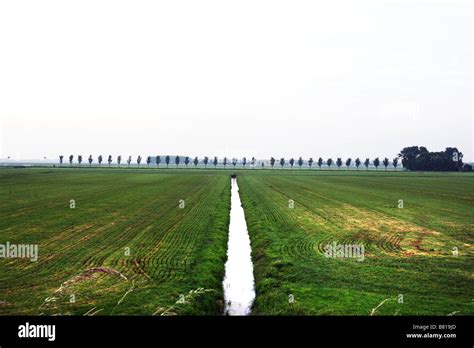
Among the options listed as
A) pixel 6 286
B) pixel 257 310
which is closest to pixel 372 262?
pixel 257 310

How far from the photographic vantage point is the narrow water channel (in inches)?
541

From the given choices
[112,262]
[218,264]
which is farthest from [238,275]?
[112,262]

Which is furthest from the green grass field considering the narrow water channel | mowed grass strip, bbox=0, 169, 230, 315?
the narrow water channel

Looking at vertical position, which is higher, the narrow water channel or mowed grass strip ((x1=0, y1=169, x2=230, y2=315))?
mowed grass strip ((x1=0, y1=169, x2=230, y2=315))

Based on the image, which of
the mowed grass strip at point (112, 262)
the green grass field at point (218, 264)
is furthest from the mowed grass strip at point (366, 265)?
the mowed grass strip at point (112, 262)

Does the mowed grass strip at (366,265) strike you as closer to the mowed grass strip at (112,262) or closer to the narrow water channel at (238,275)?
the narrow water channel at (238,275)

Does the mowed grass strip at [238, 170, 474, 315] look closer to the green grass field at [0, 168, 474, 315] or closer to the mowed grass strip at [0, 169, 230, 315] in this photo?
the green grass field at [0, 168, 474, 315]

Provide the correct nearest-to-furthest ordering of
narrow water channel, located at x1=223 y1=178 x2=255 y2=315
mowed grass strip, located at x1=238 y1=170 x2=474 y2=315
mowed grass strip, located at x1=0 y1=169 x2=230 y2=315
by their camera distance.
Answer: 1. mowed grass strip, located at x1=0 y1=169 x2=230 y2=315
2. mowed grass strip, located at x1=238 y1=170 x2=474 y2=315
3. narrow water channel, located at x1=223 y1=178 x2=255 y2=315

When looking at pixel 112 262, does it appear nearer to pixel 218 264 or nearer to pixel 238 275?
pixel 218 264

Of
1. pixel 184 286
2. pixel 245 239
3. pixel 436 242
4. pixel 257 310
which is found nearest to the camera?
pixel 257 310
